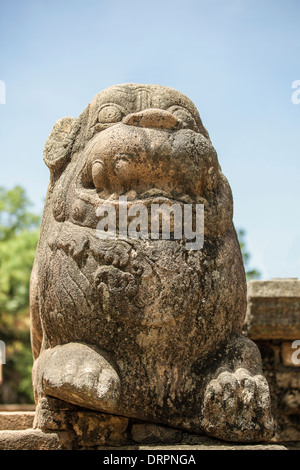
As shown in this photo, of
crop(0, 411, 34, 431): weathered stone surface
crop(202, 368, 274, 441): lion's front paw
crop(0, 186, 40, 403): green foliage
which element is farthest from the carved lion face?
crop(0, 186, 40, 403): green foliage

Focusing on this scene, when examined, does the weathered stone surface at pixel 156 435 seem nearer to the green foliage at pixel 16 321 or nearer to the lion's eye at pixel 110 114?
the lion's eye at pixel 110 114

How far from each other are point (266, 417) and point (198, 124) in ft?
4.82

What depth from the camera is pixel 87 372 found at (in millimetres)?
2279

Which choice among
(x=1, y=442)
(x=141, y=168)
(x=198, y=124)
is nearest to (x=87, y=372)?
(x=1, y=442)

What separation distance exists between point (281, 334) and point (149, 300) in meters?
1.77

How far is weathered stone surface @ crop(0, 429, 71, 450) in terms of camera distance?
231 cm

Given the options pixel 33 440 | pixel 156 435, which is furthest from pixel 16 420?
pixel 156 435

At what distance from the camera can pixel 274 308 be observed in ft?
12.5

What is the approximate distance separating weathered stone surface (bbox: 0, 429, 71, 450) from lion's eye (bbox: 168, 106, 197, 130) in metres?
1.57

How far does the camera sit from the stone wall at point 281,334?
380 cm

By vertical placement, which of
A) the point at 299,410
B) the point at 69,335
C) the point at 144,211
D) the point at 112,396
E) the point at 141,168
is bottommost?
the point at 299,410

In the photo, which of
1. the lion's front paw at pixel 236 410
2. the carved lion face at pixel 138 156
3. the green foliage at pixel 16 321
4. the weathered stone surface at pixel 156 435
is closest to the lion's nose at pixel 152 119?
the carved lion face at pixel 138 156
